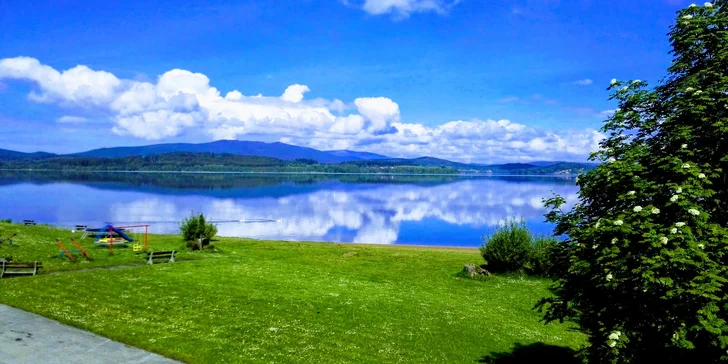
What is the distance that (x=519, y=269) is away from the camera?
39906 mm

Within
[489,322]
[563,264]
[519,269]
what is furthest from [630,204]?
[519,269]

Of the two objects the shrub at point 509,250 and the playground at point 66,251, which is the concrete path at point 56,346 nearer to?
the playground at point 66,251

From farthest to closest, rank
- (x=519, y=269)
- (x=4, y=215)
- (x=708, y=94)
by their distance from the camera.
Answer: (x=4, y=215), (x=519, y=269), (x=708, y=94)

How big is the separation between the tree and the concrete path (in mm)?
14280

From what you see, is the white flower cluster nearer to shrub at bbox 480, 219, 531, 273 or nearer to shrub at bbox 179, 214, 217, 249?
shrub at bbox 480, 219, 531, 273

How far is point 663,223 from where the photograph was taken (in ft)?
36.0

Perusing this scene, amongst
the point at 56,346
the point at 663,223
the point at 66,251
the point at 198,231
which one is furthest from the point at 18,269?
the point at 663,223

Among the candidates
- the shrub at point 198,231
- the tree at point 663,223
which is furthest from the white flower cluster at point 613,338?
the shrub at point 198,231

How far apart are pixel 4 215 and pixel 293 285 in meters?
117

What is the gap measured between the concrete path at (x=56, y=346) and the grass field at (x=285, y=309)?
69 centimetres

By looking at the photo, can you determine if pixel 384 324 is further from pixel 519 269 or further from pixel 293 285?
pixel 519 269

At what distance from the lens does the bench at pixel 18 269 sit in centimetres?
2933

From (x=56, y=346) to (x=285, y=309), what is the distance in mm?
10806

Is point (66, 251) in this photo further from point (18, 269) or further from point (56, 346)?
point (56, 346)
